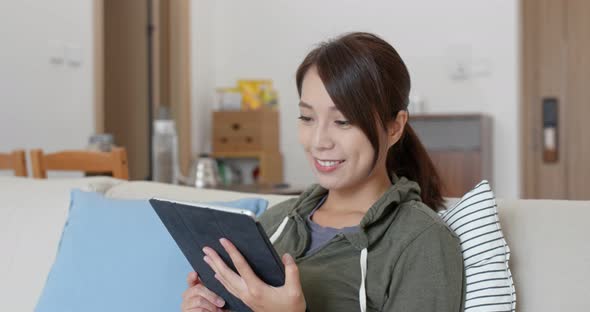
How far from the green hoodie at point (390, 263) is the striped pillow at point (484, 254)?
0.07 ft

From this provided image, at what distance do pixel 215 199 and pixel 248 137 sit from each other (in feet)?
15.1

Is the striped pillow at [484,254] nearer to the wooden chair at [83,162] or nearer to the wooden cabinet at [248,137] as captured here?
the wooden chair at [83,162]

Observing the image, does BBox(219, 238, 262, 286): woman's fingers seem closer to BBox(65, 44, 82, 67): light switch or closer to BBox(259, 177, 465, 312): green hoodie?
BBox(259, 177, 465, 312): green hoodie

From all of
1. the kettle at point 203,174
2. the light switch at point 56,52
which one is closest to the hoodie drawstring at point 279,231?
the kettle at point 203,174

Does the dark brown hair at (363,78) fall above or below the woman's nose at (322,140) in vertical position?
above

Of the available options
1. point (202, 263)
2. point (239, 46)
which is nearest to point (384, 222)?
point (202, 263)

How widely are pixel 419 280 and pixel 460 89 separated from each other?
516cm

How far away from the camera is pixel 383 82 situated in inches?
55.0

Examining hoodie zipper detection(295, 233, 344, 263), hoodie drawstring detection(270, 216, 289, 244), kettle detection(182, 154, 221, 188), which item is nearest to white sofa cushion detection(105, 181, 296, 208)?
hoodie drawstring detection(270, 216, 289, 244)

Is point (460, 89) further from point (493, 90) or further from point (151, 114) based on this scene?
point (151, 114)

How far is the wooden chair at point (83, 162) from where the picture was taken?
310cm

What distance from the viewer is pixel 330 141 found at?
139 cm

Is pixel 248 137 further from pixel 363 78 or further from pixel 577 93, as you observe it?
pixel 363 78

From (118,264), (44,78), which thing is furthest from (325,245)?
(44,78)
